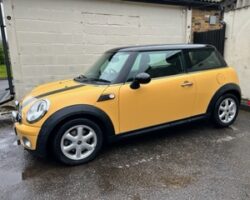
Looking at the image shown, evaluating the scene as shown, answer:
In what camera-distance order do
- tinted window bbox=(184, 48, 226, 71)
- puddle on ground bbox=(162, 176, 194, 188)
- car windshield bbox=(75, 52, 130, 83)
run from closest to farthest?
puddle on ground bbox=(162, 176, 194, 188)
car windshield bbox=(75, 52, 130, 83)
tinted window bbox=(184, 48, 226, 71)

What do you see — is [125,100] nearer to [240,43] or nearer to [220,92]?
[220,92]

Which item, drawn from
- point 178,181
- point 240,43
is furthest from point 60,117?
point 240,43

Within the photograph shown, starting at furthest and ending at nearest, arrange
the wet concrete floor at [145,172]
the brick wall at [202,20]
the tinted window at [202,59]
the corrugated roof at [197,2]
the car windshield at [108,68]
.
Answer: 1. the brick wall at [202,20]
2. the corrugated roof at [197,2]
3. the tinted window at [202,59]
4. the car windshield at [108,68]
5. the wet concrete floor at [145,172]

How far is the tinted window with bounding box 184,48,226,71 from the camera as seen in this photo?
3.83 metres

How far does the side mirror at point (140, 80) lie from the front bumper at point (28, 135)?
1.37 metres

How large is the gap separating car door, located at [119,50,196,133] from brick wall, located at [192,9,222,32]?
429 centimetres

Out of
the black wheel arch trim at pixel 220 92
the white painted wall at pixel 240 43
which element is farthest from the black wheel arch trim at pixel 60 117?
the white painted wall at pixel 240 43

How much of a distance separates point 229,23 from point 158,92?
157 inches

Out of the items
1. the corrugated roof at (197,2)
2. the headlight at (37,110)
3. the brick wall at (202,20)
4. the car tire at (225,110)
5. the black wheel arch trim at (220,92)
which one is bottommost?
the car tire at (225,110)

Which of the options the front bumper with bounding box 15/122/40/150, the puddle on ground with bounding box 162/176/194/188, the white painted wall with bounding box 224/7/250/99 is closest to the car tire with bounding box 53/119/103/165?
the front bumper with bounding box 15/122/40/150

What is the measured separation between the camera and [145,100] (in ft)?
11.0

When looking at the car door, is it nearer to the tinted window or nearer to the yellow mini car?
the yellow mini car

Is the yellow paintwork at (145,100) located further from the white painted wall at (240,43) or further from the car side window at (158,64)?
the white painted wall at (240,43)

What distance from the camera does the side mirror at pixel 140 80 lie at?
3.16m
